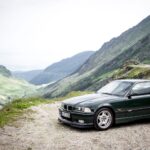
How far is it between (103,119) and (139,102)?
1.78 meters

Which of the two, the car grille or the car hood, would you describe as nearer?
the car hood

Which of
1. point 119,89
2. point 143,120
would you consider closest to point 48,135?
point 119,89

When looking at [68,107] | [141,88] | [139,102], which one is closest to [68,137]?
[68,107]

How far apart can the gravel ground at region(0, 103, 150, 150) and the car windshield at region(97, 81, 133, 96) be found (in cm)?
142

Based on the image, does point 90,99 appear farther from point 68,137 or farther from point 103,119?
point 68,137

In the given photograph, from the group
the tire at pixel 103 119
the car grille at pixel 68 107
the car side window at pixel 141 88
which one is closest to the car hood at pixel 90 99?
the car grille at pixel 68 107

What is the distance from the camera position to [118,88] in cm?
1479

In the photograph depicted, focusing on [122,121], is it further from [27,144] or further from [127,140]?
[27,144]

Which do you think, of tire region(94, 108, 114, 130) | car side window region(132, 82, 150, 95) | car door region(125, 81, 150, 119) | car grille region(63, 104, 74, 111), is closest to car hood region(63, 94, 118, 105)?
car grille region(63, 104, 74, 111)

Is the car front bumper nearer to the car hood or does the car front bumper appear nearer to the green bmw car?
the green bmw car

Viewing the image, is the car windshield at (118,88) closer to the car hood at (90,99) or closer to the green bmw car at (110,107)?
the green bmw car at (110,107)

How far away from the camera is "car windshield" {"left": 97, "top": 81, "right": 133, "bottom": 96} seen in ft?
47.1

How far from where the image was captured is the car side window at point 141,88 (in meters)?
14.4

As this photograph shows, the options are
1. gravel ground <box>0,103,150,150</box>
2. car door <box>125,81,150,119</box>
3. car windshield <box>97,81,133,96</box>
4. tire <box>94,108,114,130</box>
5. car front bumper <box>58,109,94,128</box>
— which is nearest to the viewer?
gravel ground <box>0,103,150,150</box>
